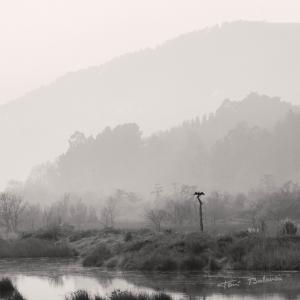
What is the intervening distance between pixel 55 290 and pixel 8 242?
40.4m

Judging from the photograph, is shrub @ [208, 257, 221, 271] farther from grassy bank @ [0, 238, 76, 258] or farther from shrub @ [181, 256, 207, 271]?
grassy bank @ [0, 238, 76, 258]

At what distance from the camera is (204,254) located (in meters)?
73.1

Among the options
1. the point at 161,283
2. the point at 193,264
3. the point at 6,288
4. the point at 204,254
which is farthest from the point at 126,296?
the point at 204,254

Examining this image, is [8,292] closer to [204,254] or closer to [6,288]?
[6,288]

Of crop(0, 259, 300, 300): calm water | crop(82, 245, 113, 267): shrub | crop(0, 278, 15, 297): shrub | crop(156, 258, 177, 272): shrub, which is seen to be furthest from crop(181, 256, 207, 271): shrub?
crop(0, 278, 15, 297): shrub

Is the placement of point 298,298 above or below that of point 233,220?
below

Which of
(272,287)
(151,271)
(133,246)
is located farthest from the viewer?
(133,246)

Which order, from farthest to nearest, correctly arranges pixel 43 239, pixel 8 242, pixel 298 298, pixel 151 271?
pixel 43 239, pixel 8 242, pixel 151 271, pixel 298 298

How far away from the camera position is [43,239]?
353ft

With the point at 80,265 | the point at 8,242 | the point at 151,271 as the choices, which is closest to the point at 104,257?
the point at 80,265

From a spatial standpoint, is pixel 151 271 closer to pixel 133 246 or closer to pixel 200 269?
pixel 200 269

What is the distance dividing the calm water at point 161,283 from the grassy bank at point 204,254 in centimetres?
271

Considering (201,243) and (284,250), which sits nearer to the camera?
(284,250)

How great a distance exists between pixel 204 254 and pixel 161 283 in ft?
38.9
